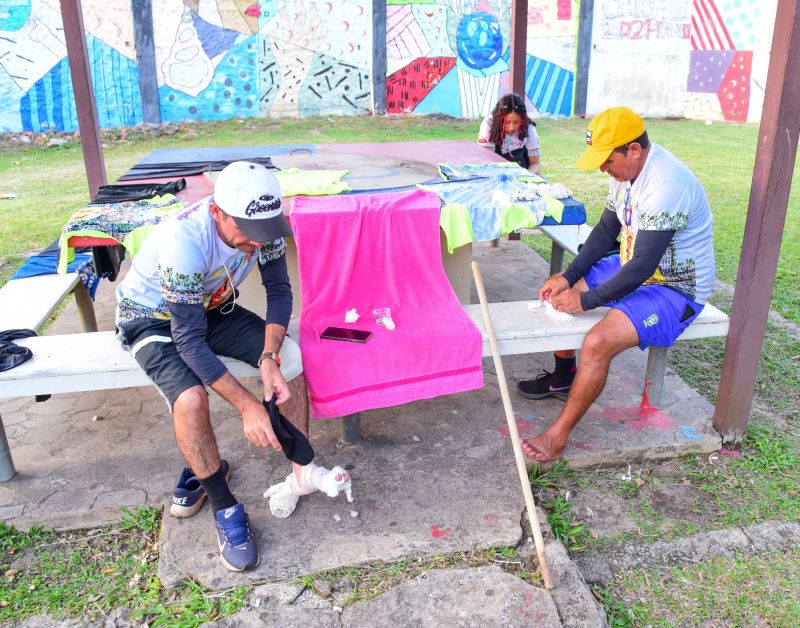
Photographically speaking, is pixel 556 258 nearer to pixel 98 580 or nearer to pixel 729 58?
pixel 98 580

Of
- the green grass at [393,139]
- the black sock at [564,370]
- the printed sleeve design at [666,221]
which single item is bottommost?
the green grass at [393,139]

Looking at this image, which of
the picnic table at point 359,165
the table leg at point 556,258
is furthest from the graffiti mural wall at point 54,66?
the table leg at point 556,258

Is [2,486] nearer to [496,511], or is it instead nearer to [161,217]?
[161,217]

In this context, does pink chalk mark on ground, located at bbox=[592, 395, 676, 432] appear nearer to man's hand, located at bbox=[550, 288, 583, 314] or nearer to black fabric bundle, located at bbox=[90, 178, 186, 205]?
man's hand, located at bbox=[550, 288, 583, 314]

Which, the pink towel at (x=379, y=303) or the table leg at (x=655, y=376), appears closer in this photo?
A: the pink towel at (x=379, y=303)

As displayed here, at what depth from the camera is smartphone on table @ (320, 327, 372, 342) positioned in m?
3.48

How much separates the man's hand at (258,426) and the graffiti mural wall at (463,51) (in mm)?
13775

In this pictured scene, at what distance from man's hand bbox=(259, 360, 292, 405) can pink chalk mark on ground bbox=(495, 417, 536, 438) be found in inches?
49.7

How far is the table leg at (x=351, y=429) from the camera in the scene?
3.56 meters

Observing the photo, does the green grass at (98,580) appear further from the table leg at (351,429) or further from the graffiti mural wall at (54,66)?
the graffiti mural wall at (54,66)

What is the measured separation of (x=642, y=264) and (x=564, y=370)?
0.92m

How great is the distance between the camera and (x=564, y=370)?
4.06 m

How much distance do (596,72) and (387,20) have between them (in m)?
4.91

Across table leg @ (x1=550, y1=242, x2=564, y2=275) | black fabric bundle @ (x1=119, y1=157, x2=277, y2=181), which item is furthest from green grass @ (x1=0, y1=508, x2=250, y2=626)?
table leg @ (x1=550, y1=242, x2=564, y2=275)
